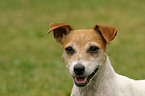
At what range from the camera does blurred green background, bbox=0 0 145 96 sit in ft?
27.3

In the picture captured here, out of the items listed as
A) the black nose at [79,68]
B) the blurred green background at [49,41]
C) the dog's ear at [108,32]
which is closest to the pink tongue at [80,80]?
the black nose at [79,68]

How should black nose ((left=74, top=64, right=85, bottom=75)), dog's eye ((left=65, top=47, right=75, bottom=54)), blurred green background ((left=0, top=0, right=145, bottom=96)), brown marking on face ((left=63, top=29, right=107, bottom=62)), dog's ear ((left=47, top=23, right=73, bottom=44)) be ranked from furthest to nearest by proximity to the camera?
blurred green background ((left=0, top=0, right=145, bottom=96)), dog's ear ((left=47, top=23, right=73, bottom=44)), dog's eye ((left=65, top=47, right=75, bottom=54)), brown marking on face ((left=63, top=29, right=107, bottom=62)), black nose ((left=74, top=64, right=85, bottom=75))

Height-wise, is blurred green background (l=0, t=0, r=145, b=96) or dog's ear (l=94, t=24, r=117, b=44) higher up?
dog's ear (l=94, t=24, r=117, b=44)

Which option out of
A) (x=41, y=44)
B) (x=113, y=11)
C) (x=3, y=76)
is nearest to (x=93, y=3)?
(x=113, y=11)

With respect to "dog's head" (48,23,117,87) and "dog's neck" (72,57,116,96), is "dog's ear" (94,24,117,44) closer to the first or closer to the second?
"dog's head" (48,23,117,87)

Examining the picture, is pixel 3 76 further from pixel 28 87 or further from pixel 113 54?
pixel 113 54

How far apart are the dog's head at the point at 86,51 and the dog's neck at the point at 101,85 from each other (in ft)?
0.46

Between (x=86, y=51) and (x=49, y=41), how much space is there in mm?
8688

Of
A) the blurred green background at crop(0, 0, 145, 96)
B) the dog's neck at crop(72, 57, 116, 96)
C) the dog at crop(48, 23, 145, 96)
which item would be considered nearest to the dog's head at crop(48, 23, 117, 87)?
the dog at crop(48, 23, 145, 96)

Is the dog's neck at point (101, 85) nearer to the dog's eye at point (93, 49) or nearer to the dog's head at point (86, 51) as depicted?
the dog's head at point (86, 51)

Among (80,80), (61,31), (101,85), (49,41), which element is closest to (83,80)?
(80,80)

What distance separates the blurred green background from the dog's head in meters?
2.49

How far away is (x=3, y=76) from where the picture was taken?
8969 mm

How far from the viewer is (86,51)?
15.2 feet
